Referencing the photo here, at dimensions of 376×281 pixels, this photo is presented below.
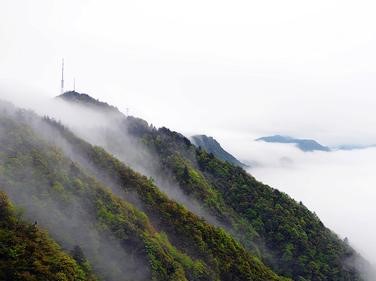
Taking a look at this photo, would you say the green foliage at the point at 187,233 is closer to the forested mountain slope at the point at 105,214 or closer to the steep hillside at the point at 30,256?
the forested mountain slope at the point at 105,214

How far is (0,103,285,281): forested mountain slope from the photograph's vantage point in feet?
344

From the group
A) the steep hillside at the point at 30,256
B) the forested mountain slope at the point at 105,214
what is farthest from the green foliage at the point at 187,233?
the steep hillside at the point at 30,256

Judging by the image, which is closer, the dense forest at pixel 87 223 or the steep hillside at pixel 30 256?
the steep hillside at pixel 30 256

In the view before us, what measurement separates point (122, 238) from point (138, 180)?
123 feet

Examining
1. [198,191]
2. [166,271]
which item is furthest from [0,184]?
[198,191]

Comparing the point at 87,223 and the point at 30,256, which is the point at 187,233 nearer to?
the point at 87,223

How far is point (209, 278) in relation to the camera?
12400 cm

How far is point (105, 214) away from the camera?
116375 millimetres

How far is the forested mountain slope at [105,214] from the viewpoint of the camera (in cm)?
10500

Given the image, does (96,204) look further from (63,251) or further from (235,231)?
(235,231)

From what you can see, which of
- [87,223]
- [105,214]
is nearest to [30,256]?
[87,223]

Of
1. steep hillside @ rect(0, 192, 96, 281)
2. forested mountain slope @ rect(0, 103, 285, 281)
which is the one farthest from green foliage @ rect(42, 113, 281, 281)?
steep hillside @ rect(0, 192, 96, 281)

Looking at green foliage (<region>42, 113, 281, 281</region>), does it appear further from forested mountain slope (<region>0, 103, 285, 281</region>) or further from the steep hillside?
the steep hillside

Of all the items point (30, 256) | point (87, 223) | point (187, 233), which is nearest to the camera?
point (30, 256)
